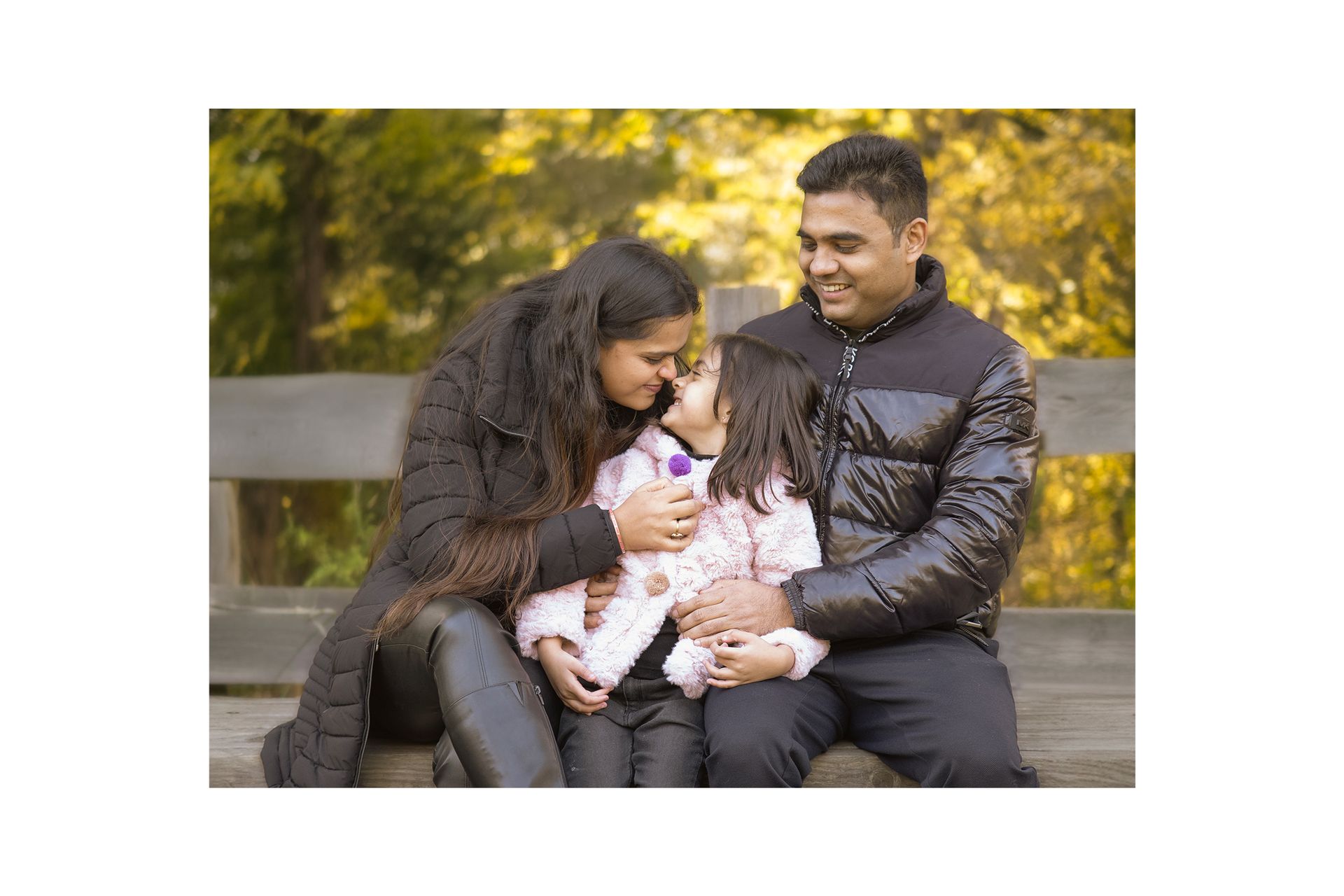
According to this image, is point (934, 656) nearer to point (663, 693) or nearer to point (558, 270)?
point (663, 693)

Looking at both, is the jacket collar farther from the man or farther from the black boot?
the black boot

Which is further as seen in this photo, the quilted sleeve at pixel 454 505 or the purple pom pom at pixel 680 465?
the purple pom pom at pixel 680 465

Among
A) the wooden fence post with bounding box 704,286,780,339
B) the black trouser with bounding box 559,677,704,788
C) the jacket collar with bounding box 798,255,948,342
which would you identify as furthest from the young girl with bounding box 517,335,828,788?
the wooden fence post with bounding box 704,286,780,339

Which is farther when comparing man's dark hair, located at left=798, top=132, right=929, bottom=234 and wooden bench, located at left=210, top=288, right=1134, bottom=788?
wooden bench, located at left=210, top=288, right=1134, bottom=788

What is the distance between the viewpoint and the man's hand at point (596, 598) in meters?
2.61

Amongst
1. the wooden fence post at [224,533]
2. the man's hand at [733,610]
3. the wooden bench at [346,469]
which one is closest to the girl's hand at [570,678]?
the man's hand at [733,610]

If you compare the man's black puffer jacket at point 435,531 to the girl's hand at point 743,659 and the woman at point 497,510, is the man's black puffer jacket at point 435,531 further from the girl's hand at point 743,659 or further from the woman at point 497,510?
the girl's hand at point 743,659

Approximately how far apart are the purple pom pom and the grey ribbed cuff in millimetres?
360

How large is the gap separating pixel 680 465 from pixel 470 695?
74cm

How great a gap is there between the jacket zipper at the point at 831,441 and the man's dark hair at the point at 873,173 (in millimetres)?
383

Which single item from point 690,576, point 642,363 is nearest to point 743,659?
point 690,576

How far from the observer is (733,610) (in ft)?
8.31

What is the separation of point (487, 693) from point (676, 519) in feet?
1.94

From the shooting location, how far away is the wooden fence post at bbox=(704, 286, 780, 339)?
3662mm
